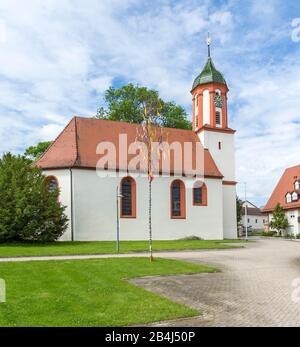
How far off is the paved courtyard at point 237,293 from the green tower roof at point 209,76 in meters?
25.6

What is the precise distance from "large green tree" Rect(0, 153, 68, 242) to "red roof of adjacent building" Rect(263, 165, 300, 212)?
1170 inches

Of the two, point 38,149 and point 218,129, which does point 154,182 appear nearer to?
point 218,129

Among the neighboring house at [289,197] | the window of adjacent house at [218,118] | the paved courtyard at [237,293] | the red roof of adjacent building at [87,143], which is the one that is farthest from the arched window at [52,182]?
the neighboring house at [289,197]

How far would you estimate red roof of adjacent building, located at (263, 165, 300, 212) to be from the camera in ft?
155

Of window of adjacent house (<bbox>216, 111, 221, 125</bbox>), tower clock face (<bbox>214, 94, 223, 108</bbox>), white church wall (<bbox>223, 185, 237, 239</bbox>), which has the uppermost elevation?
tower clock face (<bbox>214, 94, 223, 108</bbox>)

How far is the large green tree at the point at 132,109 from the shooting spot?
43.1m

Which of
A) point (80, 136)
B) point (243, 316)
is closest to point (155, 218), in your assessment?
point (80, 136)

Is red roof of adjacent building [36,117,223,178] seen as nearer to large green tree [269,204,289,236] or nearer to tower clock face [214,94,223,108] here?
tower clock face [214,94,223,108]

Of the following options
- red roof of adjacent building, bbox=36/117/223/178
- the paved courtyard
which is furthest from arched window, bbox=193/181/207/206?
the paved courtyard

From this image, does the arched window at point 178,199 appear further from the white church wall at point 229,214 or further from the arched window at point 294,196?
the arched window at point 294,196

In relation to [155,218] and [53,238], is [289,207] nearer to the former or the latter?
[155,218]

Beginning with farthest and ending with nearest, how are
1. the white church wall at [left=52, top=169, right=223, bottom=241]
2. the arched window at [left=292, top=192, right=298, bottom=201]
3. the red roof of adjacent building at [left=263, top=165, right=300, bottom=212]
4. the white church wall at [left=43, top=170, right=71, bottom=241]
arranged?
the red roof of adjacent building at [left=263, top=165, right=300, bottom=212] → the arched window at [left=292, top=192, right=298, bottom=201] → the white church wall at [left=52, top=169, right=223, bottom=241] → the white church wall at [left=43, top=170, right=71, bottom=241]

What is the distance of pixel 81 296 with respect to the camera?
9.40 m

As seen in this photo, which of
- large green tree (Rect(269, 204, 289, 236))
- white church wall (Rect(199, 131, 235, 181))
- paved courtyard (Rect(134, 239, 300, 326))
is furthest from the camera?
large green tree (Rect(269, 204, 289, 236))
